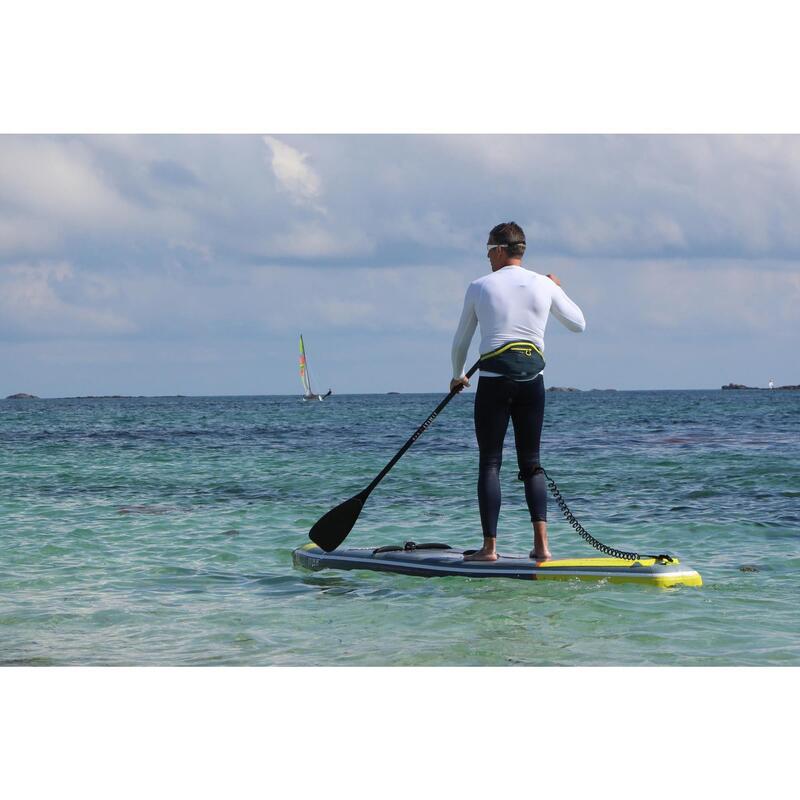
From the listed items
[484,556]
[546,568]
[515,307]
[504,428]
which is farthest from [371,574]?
[515,307]

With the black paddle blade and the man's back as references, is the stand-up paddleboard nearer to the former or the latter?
the black paddle blade

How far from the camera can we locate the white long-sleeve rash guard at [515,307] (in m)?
7.06

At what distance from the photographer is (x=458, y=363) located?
7383mm

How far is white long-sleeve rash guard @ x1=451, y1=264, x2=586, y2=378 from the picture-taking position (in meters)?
7.06

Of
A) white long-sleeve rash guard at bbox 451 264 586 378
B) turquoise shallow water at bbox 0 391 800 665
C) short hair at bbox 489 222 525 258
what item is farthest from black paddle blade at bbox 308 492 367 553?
short hair at bbox 489 222 525 258

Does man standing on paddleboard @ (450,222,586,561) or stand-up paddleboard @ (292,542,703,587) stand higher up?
man standing on paddleboard @ (450,222,586,561)

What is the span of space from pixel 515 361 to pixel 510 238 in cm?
90

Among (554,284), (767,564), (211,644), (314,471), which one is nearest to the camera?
(211,644)

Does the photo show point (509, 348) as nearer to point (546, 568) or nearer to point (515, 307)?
point (515, 307)

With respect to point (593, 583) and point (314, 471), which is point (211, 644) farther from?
point (314, 471)

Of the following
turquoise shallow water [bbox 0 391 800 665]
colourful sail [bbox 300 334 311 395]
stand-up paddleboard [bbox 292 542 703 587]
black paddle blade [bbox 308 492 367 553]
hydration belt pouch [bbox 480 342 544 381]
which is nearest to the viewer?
turquoise shallow water [bbox 0 391 800 665]

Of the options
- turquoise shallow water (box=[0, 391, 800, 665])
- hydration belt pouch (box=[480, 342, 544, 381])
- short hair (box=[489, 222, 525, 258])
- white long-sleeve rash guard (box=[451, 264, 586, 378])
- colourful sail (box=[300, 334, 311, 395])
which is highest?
colourful sail (box=[300, 334, 311, 395])

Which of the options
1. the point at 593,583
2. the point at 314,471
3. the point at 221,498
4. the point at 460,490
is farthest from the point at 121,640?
the point at 314,471
